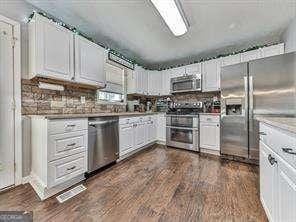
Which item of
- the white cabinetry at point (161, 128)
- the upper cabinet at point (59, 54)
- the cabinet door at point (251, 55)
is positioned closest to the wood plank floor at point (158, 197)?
the upper cabinet at point (59, 54)

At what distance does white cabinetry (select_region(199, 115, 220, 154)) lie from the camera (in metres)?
3.34

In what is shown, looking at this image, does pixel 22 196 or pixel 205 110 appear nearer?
pixel 22 196

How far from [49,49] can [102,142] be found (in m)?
1.46

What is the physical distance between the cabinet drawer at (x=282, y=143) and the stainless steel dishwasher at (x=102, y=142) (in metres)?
2.02

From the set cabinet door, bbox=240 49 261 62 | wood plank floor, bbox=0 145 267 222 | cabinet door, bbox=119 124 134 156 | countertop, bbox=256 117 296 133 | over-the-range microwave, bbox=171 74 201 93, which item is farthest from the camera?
over-the-range microwave, bbox=171 74 201 93

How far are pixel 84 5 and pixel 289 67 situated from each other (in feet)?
9.90

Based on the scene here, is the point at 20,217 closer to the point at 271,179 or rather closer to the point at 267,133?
the point at 271,179

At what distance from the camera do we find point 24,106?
2.07 m

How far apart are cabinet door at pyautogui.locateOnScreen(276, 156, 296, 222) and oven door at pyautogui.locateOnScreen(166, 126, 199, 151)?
Answer: 256cm

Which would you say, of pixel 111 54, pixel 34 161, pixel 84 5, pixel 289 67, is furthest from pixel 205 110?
pixel 34 161

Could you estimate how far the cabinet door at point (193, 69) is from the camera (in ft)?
13.0

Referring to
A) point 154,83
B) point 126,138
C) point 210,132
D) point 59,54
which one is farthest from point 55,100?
point 210,132

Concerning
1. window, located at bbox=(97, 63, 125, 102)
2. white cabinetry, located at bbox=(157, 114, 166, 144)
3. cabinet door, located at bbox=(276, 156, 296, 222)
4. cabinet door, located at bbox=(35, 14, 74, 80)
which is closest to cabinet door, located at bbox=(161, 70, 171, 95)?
white cabinetry, located at bbox=(157, 114, 166, 144)

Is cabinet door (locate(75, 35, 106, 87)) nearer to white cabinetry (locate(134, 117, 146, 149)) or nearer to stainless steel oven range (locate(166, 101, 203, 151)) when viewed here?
white cabinetry (locate(134, 117, 146, 149))
